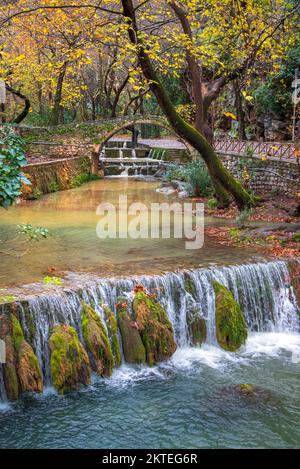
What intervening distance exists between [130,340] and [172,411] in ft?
6.34

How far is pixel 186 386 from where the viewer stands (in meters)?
8.86

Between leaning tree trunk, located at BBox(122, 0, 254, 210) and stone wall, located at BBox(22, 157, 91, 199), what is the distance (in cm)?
733

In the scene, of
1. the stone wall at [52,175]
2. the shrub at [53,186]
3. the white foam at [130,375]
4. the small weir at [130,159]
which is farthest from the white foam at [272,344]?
the small weir at [130,159]

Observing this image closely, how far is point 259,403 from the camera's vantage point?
326 inches

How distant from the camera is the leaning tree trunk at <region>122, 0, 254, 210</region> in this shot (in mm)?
13500

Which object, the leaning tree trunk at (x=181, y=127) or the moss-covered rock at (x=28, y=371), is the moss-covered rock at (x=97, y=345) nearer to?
the moss-covered rock at (x=28, y=371)

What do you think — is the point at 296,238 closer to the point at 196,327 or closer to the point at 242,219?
the point at 242,219

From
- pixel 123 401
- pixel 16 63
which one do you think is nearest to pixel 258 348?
pixel 123 401

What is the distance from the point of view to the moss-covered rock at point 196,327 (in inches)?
420

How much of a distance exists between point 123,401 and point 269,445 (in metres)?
2.29

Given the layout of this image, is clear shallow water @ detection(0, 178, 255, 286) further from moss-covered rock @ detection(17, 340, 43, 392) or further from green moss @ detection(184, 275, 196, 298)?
moss-covered rock @ detection(17, 340, 43, 392)

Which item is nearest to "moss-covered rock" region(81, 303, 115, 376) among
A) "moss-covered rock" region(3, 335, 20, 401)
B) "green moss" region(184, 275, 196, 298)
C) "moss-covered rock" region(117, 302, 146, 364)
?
"moss-covered rock" region(117, 302, 146, 364)

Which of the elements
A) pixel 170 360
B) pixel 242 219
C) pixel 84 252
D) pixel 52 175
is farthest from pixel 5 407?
pixel 52 175

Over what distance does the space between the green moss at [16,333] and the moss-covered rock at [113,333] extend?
1666mm
